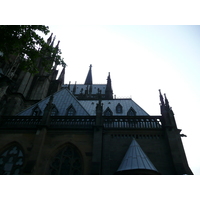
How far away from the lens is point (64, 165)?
35.1 feet

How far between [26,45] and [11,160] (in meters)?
7.79

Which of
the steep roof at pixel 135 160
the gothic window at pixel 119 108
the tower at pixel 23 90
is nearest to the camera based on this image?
the steep roof at pixel 135 160

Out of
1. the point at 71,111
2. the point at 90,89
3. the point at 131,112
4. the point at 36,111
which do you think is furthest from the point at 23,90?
the point at 90,89

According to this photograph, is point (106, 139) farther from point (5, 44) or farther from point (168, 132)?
point (5, 44)

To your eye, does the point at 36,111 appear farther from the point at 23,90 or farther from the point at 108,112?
the point at 23,90

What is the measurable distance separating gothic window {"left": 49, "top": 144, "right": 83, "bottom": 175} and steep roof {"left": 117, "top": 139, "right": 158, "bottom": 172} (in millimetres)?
2832

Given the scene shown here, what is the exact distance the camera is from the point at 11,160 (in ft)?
36.6

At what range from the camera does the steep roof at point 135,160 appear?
29.6 feet

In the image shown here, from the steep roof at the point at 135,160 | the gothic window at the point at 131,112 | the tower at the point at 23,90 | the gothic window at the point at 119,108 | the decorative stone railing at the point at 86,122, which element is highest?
the tower at the point at 23,90

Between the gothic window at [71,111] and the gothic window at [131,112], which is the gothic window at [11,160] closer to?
the gothic window at [71,111]

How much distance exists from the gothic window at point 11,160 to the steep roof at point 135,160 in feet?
22.2

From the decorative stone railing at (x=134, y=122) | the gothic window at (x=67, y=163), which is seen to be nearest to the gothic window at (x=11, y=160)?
the gothic window at (x=67, y=163)

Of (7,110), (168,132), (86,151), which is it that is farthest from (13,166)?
(7,110)

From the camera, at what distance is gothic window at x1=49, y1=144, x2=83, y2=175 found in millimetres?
10414
